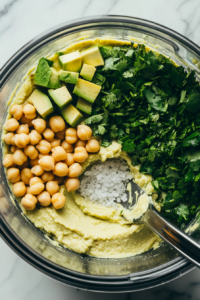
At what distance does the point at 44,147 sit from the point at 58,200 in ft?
1.10

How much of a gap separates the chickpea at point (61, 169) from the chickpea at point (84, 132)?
0.20 metres

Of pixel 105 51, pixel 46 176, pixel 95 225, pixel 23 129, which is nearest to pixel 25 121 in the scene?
pixel 23 129

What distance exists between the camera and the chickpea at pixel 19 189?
160cm

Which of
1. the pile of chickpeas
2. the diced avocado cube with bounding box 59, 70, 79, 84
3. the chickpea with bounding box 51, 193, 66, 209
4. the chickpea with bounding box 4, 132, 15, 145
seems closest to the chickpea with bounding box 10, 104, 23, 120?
the pile of chickpeas

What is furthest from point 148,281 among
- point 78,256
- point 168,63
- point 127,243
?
point 168,63

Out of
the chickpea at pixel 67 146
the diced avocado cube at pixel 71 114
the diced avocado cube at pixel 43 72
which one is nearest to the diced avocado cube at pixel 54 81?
the diced avocado cube at pixel 43 72

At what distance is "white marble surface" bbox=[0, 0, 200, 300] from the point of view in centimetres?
174

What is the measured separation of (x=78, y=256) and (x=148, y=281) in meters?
0.46

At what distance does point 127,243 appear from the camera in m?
1.66

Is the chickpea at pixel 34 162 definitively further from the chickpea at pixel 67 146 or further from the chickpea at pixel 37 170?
the chickpea at pixel 67 146

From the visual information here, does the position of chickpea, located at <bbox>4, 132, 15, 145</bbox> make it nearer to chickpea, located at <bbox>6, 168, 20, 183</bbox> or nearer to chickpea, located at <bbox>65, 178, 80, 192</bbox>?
chickpea, located at <bbox>6, 168, 20, 183</bbox>

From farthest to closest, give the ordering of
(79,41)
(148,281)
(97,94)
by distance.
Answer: (79,41)
(97,94)
(148,281)

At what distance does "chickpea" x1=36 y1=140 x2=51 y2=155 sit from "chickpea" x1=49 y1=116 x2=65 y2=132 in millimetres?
101

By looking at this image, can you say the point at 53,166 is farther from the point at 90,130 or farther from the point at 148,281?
Answer: the point at 148,281
